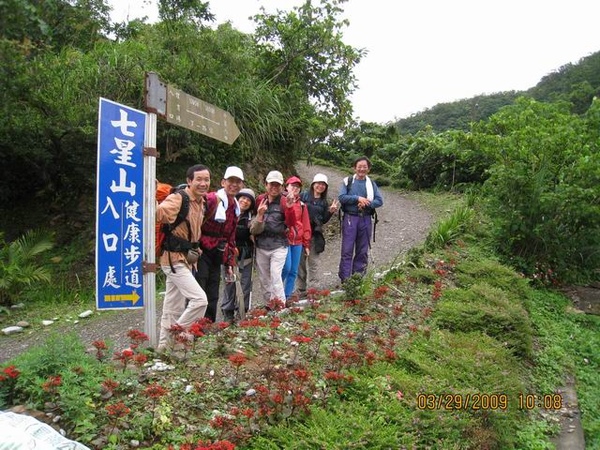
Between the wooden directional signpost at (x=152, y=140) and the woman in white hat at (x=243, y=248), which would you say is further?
the woman in white hat at (x=243, y=248)

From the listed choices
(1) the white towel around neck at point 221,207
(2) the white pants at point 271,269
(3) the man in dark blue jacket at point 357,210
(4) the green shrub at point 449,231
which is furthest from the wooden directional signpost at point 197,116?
(4) the green shrub at point 449,231

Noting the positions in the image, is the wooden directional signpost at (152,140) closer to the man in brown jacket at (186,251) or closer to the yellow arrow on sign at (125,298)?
the yellow arrow on sign at (125,298)

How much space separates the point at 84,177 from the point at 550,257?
8.13 meters

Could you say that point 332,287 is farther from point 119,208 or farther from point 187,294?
point 119,208

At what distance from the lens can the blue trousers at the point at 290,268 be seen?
5.56 metres

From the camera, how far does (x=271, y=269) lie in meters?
5.19

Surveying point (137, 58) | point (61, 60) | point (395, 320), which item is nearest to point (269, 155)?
point (137, 58)

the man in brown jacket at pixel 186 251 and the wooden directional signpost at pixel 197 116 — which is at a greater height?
the wooden directional signpost at pixel 197 116

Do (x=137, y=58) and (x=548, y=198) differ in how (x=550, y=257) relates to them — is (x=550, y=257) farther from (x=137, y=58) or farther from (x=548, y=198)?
(x=137, y=58)

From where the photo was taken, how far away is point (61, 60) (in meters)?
8.22

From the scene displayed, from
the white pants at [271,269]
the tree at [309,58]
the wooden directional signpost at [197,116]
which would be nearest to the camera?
the wooden directional signpost at [197,116]

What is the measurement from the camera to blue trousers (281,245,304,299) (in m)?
5.56

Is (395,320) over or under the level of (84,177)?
under
